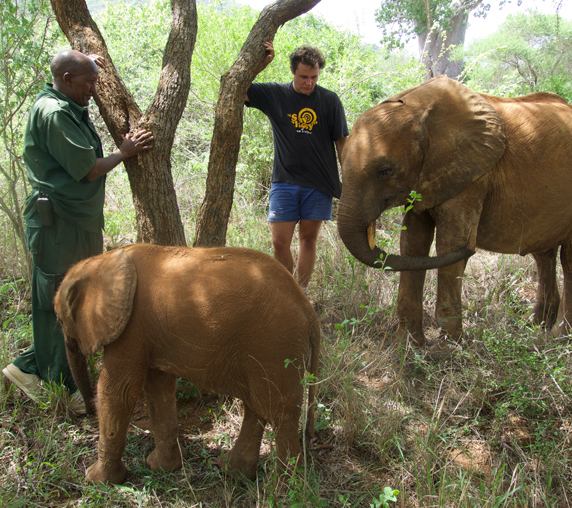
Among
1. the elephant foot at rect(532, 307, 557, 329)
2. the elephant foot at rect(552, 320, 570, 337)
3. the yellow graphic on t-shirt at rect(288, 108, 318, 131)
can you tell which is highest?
the yellow graphic on t-shirt at rect(288, 108, 318, 131)

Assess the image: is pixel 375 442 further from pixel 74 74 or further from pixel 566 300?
pixel 74 74

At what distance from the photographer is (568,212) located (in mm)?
4098

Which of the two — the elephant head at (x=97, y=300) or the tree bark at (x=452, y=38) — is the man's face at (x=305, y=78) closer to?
the elephant head at (x=97, y=300)

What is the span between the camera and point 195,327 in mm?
2465

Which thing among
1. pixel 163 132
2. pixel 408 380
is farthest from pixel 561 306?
pixel 163 132

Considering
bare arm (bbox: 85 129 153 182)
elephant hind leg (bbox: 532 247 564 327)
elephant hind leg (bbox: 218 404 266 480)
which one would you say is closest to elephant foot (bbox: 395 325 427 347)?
elephant hind leg (bbox: 532 247 564 327)

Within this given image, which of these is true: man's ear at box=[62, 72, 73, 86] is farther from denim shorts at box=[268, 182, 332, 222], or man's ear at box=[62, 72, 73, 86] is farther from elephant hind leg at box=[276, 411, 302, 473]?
elephant hind leg at box=[276, 411, 302, 473]

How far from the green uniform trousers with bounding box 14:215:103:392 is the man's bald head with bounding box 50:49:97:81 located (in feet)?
3.38

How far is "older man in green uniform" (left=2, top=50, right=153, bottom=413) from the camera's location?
3.14m

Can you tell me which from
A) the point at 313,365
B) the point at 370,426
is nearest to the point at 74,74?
the point at 313,365

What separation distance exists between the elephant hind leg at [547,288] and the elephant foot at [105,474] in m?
4.22

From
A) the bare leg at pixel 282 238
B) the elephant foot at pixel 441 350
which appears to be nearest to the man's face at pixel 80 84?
the bare leg at pixel 282 238

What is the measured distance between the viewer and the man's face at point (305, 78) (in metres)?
4.44

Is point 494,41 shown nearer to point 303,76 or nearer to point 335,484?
point 303,76
